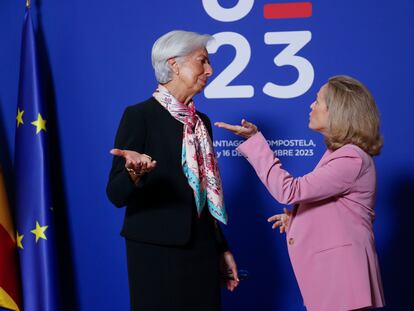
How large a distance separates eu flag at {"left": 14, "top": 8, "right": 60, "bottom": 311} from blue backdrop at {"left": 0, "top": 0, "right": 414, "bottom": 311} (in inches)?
→ 7.9

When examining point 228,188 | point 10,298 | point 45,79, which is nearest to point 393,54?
point 228,188

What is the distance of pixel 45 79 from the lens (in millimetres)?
3016

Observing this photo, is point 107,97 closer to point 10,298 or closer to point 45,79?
point 45,79

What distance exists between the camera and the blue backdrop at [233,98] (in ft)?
8.97

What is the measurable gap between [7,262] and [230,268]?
1337 millimetres

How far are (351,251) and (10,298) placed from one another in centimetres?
178

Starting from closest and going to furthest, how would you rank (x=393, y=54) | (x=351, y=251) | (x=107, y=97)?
1. (x=351, y=251)
2. (x=393, y=54)
3. (x=107, y=97)

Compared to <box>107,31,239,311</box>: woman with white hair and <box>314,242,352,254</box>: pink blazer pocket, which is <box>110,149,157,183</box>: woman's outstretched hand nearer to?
<box>107,31,239,311</box>: woman with white hair

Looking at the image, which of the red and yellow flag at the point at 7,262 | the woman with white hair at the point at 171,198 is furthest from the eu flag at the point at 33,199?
the woman with white hair at the point at 171,198

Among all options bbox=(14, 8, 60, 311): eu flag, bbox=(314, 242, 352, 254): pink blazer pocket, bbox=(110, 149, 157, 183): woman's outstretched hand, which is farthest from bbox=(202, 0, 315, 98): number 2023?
bbox=(110, 149, 157, 183): woman's outstretched hand

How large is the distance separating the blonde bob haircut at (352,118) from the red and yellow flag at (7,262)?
5.78 ft

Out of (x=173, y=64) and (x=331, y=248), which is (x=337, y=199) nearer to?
(x=331, y=248)

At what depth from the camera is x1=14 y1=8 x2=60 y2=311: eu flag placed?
2.78 metres

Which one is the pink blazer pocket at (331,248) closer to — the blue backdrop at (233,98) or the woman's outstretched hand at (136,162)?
the woman's outstretched hand at (136,162)
